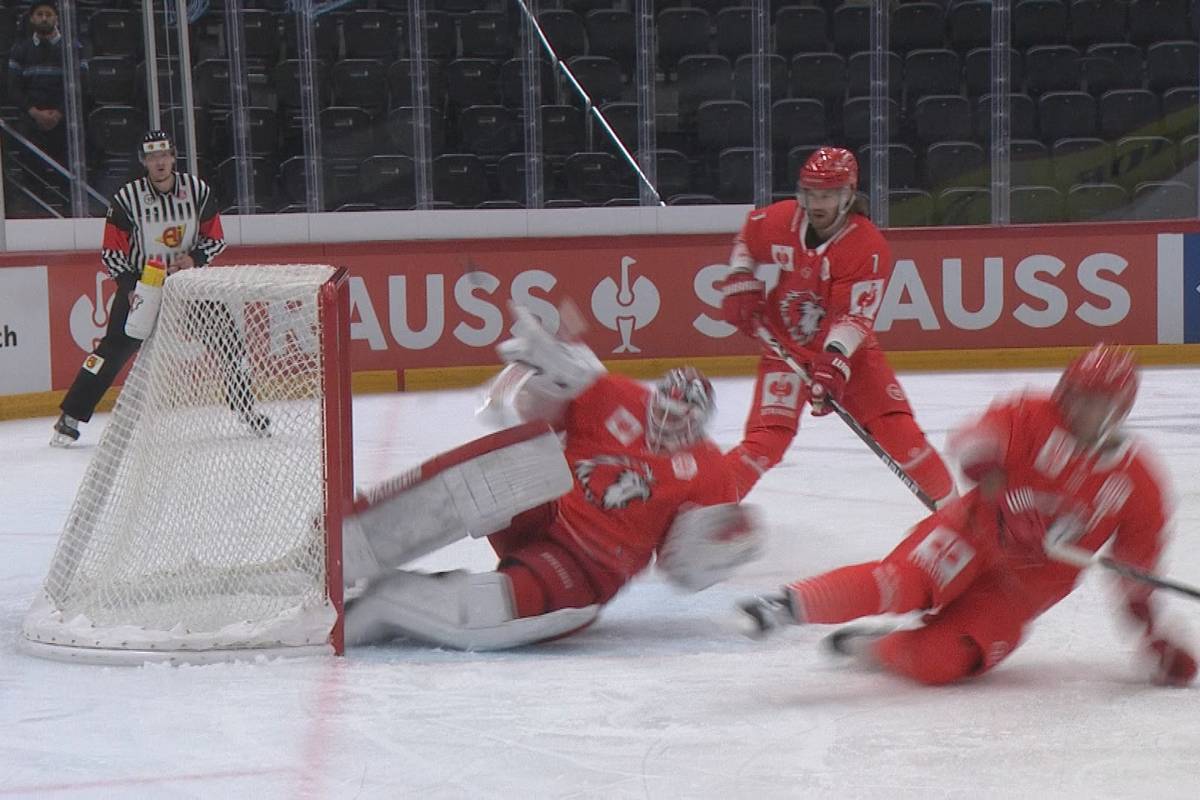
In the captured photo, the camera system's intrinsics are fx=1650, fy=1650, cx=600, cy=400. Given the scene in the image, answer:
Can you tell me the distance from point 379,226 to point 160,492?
5085mm

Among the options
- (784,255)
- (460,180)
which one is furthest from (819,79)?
(784,255)

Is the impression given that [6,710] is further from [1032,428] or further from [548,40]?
[548,40]

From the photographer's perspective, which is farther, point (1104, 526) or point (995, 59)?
point (995, 59)

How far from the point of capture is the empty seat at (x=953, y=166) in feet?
29.0

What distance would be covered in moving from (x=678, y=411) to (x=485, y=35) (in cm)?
609

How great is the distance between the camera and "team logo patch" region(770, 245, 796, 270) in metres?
4.09

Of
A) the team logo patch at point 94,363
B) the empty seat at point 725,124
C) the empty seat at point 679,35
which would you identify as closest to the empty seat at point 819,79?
the empty seat at point 725,124

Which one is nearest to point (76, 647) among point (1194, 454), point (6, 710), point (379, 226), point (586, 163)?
point (6, 710)

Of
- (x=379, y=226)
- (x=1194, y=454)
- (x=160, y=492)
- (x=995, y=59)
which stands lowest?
(x=1194, y=454)

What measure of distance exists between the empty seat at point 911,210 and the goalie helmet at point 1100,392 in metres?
6.27

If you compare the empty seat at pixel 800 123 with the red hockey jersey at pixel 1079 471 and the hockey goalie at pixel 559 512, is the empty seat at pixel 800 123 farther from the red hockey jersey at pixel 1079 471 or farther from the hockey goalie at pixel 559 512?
the red hockey jersey at pixel 1079 471

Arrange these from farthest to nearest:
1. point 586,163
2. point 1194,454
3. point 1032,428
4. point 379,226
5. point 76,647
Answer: point 586,163, point 379,226, point 1194,454, point 76,647, point 1032,428

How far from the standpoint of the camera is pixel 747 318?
4172mm

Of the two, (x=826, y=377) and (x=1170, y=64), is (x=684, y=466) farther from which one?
(x=1170, y=64)
